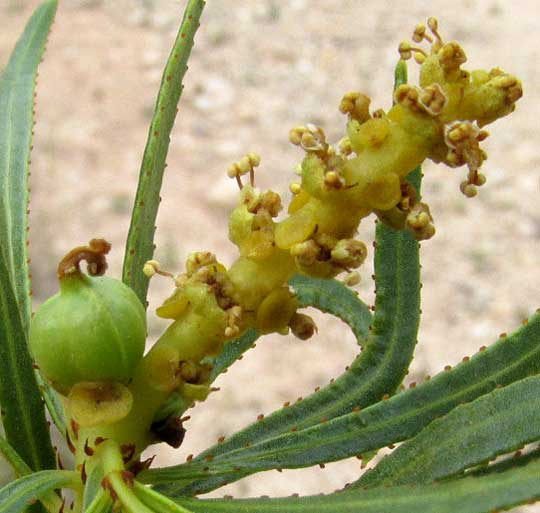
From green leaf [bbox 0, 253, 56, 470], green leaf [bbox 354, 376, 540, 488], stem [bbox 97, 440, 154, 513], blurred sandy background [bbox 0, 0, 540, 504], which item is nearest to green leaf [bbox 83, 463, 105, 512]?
stem [bbox 97, 440, 154, 513]

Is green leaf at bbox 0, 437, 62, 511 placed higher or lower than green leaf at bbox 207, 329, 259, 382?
lower

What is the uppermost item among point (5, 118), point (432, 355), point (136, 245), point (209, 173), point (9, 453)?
point (209, 173)

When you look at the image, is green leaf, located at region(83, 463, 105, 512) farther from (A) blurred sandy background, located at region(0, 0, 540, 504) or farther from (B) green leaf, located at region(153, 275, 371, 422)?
(A) blurred sandy background, located at region(0, 0, 540, 504)

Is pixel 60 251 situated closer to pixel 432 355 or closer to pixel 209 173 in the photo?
pixel 209 173

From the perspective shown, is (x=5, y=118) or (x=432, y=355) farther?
(x=432, y=355)

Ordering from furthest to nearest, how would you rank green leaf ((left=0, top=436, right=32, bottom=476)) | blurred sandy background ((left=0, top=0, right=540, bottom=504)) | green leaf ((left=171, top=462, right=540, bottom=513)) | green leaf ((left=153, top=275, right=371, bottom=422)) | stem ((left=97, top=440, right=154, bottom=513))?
blurred sandy background ((left=0, top=0, right=540, bottom=504)) < green leaf ((left=153, top=275, right=371, bottom=422)) < green leaf ((left=0, top=436, right=32, bottom=476)) < stem ((left=97, top=440, right=154, bottom=513)) < green leaf ((left=171, top=462, right=540, bottom=513))

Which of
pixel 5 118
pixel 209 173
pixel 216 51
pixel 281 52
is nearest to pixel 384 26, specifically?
pixel 281 52

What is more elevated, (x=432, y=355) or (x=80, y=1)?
(x=80, y=1)
